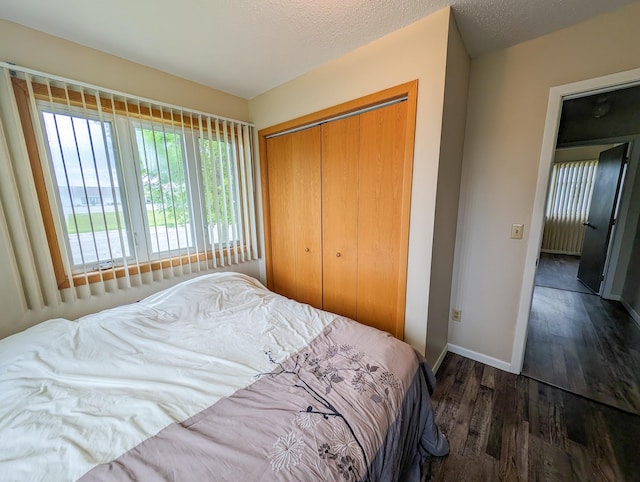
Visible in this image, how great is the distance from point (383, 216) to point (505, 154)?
105 centimetres

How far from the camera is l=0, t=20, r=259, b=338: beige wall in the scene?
1370 mm

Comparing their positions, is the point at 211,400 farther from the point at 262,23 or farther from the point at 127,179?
the point at 262,23

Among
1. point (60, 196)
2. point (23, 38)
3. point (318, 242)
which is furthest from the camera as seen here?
point (318, 242)

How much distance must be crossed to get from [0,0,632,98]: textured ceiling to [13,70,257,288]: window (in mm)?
330

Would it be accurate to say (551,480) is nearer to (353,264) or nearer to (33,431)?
(353,264)

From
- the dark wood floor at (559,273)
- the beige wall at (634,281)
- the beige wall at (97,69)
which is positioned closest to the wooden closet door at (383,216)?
the beige wall at (97,69)

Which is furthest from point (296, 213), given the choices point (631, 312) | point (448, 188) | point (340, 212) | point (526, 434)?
point (631, 312)

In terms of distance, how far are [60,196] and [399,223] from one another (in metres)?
2.24

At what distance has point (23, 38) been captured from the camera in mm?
1388

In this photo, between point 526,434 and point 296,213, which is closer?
point 526,434

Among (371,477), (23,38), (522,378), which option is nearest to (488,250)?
(522,378)

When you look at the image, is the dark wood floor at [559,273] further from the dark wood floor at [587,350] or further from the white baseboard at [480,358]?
the white baseboard at [480,358]

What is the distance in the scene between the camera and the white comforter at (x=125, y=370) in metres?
0.76

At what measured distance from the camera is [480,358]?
2035 millimetres
